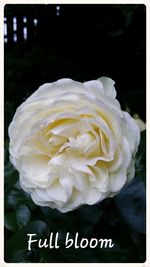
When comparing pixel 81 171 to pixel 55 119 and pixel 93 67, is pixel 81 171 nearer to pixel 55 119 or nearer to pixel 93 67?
pixel 55 119

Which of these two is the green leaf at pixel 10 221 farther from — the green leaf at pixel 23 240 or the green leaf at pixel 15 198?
the green leaf at pixel 23 240

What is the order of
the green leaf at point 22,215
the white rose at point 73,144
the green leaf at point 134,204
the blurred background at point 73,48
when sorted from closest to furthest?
the white rose at point 73,144, the green leaf at point 134,204, the green leaf at point 22,215, the blurred background at point 73,48

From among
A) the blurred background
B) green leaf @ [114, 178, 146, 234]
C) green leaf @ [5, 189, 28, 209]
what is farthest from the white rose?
the blurred background

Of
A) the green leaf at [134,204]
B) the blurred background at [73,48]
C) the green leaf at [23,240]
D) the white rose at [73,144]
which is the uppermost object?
the white rose at [73,144]

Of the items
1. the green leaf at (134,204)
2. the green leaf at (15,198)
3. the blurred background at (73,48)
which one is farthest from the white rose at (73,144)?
the blurred background at (73,48)

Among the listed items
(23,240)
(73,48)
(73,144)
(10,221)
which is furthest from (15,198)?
(73,48)

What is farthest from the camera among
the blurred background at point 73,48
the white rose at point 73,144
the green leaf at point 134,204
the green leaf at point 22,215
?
the blurred background at point 73,48

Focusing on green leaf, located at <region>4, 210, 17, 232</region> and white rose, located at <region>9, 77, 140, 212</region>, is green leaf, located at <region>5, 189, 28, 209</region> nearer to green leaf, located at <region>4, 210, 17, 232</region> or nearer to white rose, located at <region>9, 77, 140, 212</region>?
green leaf, located at <region>4, 210, 17, 232</region>

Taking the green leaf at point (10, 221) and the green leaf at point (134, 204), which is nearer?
the green leaf at point (134, 204)
